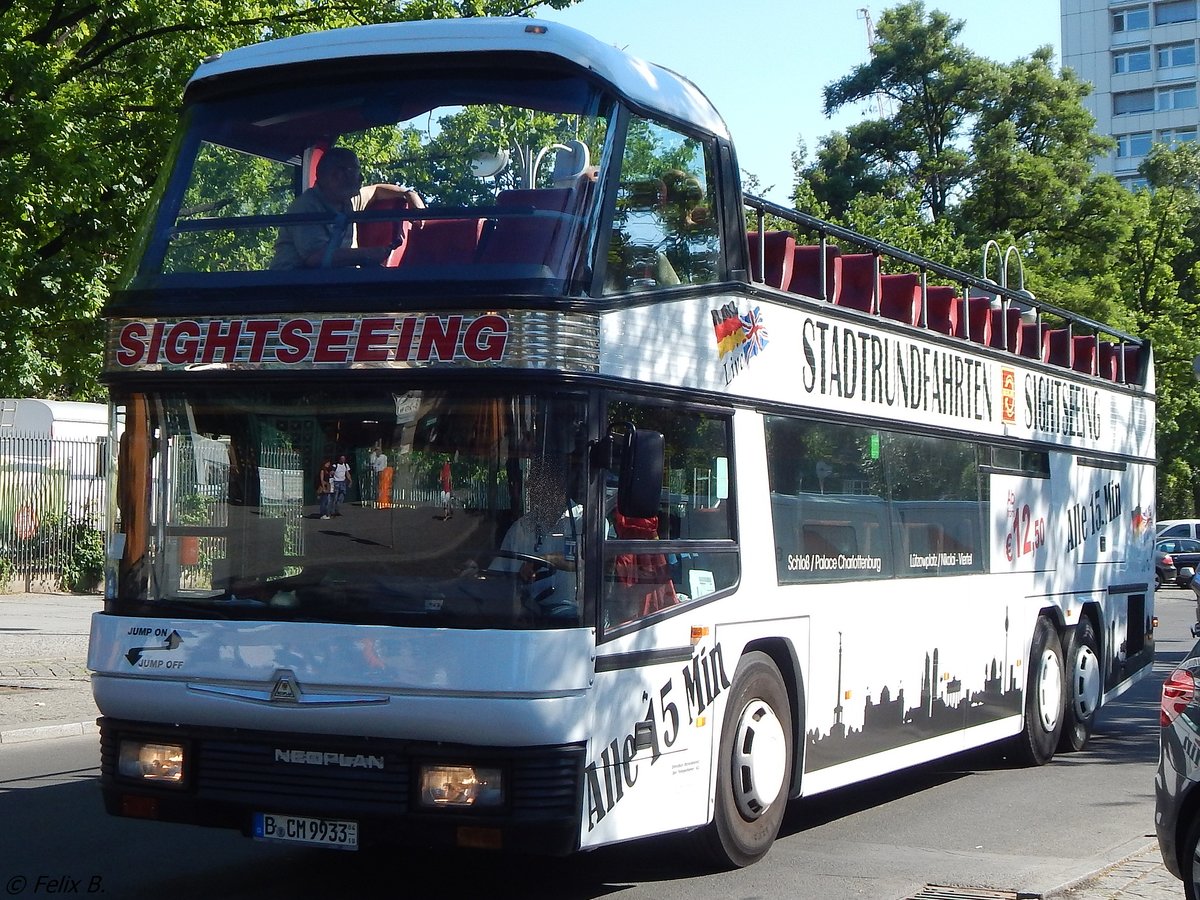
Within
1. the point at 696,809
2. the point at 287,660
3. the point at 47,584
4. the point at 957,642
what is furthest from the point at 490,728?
the point at 47,584

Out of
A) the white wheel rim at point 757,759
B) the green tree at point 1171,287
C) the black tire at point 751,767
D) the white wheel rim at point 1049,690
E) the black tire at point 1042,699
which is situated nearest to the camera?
the black tire at point 751,767

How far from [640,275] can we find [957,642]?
493 centimetres

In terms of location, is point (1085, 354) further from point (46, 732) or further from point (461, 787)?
point (461, 787)

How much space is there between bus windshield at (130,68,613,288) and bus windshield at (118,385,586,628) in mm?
611

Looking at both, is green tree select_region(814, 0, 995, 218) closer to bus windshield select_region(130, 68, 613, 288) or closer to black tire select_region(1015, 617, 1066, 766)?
black tire select_region(1015, 617, 1066, 766)

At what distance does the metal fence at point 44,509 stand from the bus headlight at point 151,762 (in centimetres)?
2111

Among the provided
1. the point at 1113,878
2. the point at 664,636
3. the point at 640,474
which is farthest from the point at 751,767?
the point at 640,474

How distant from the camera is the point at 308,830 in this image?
22.1 ft

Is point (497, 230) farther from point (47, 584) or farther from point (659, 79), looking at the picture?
point (47, 584)

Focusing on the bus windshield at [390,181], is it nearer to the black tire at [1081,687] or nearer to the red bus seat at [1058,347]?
the red bus seat at [1058,347]

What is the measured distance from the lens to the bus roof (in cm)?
731

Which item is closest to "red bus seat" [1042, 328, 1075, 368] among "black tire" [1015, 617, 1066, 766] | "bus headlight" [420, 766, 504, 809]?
"black tire" [1015, 617, 1066, 766]

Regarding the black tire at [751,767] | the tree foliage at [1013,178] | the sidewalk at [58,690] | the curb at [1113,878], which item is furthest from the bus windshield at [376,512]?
the tree foliage at [1013,178]

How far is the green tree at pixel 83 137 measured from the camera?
15.2 meters
